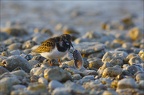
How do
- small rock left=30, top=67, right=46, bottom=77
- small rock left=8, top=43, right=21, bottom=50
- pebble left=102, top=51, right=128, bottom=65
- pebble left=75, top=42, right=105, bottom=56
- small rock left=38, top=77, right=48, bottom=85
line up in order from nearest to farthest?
1. small rock left=38, top=77, right=48, bottom=85
2. small rock left=30, top=67, right=46, bottom=77
3. pebble left=102, top=51, right=128, bottom=65
4. pebble left=75, top=42, right=105, bottom=56
5. small rock left=8, top=43, right=21, bottom=50

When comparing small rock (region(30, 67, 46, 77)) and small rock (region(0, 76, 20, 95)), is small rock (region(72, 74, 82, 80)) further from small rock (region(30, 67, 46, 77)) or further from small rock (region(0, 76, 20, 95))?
small rock (region(0, 76, 20, 95))

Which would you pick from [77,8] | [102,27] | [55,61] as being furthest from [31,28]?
[55,61]

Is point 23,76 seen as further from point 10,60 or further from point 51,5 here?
point 51,5

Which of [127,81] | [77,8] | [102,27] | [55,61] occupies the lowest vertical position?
[127,81]

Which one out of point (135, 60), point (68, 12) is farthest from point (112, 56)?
point (68, 12)

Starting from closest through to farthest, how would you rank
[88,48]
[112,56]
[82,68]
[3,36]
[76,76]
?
[76,76] → [82,68] → [112,56] → [88,48] → [3,36]

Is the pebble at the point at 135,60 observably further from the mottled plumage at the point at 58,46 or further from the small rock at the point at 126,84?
the small rock at the point at 126,84

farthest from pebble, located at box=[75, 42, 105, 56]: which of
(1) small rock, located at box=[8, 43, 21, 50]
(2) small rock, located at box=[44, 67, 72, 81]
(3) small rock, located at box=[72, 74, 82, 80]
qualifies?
(2) small rock, located at box=[44, 67, 72, 81]

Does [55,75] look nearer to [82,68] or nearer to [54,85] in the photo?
[54,85]
